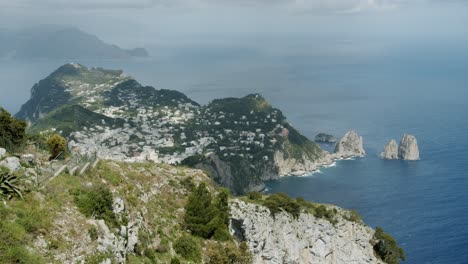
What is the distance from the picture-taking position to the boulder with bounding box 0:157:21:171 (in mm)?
22531

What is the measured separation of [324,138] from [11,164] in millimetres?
175547

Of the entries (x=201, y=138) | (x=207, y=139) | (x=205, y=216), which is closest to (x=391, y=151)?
(x=207, y=139)

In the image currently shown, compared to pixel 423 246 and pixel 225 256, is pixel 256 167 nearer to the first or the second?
pixel 423 246

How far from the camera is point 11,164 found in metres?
22.8

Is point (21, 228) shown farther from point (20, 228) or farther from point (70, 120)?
point (70, 120)

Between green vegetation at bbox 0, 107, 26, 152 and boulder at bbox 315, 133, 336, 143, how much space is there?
16823cm

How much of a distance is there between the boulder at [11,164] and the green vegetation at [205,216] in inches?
528

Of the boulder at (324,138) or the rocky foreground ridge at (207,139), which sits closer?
the rocky foreground ridge at (207,139)

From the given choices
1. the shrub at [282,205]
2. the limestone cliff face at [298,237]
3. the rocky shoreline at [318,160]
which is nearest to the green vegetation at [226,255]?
the limestone cliff face at [298,237]

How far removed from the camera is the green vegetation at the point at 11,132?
2848cm

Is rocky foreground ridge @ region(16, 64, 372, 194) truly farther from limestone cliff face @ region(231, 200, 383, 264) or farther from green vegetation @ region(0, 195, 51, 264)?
green vegetation @ region(0, 195, 51, 264)

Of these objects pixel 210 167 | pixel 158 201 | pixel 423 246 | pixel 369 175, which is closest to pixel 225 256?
pixel 158 201

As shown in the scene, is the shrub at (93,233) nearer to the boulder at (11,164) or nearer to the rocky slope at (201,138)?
the boulder at (11,164)

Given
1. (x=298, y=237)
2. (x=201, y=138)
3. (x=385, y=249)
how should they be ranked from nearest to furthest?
1. (x=298, y=237)
2. (x=385, y=249)
3. (x=201, y=138)
